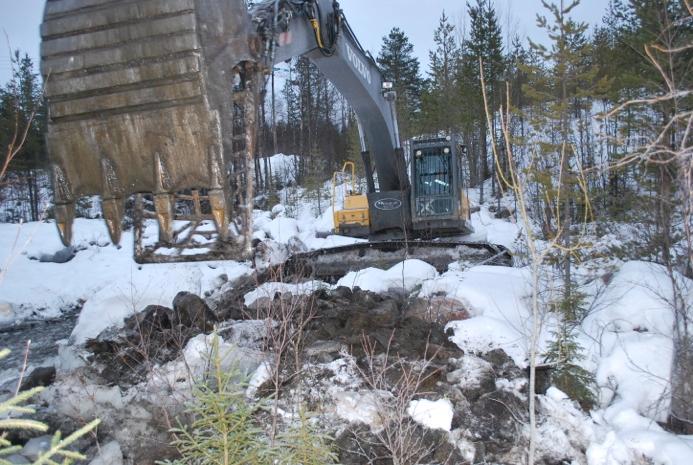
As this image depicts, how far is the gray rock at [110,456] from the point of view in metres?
4.32

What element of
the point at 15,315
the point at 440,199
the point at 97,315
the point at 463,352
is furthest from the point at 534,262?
the point at 15,315

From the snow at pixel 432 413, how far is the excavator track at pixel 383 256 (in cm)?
542

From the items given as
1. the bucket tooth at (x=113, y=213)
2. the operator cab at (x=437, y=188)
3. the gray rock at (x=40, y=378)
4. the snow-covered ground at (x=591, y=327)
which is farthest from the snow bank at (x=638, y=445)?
the operator cab at (x=437, y=188)

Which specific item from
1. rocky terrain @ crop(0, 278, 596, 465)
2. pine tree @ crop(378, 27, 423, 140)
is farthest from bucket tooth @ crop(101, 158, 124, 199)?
pine tree @ crop(378, 27, 423, 140)

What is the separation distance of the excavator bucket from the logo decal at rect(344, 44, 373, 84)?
13.4ft

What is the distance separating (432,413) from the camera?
472 centimetres

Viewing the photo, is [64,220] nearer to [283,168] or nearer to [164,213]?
[164,213]

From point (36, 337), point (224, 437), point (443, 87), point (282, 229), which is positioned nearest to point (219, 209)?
point (224, 437)

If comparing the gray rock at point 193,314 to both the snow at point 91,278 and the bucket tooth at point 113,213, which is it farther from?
the bucket tooth at point 113,213

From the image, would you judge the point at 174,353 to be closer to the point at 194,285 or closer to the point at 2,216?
the point at 194,285

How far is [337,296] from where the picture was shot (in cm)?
761

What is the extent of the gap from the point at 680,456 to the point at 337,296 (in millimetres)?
4466

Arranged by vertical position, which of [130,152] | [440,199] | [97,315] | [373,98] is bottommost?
[97,315]

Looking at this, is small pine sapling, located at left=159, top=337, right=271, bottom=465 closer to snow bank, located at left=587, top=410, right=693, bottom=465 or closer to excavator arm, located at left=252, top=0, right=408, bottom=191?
snow bank, located at left=587, top=410, right=693, bottom=465
